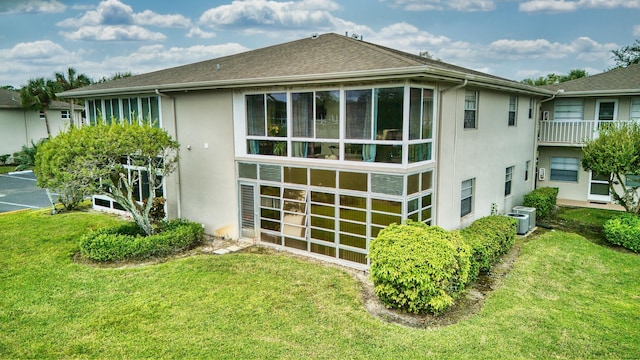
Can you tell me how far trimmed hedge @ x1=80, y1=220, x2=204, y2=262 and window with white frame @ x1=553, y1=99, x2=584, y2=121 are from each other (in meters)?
15.7

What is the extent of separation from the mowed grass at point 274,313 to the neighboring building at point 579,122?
297 inches

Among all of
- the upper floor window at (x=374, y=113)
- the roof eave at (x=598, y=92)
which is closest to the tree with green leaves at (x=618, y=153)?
the roof eave at (x=598, y=92)

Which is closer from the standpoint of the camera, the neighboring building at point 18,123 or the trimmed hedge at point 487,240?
the trimmed hedge at point 487,240

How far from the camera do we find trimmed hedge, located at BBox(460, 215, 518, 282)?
8906mm

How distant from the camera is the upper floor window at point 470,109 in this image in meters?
11.0

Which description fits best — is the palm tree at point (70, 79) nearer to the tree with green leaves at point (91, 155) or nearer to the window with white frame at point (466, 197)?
the tree with green leaves at point (91, 155)

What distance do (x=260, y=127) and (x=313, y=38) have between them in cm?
409

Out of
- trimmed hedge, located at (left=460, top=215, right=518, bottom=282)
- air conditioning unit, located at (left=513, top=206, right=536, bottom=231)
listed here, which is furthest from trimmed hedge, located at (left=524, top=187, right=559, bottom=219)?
trimmed hedge, located at (left=460, top=215, right=518, bottom=282)

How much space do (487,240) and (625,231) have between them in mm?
4770

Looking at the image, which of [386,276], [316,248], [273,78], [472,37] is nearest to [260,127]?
[273,78]

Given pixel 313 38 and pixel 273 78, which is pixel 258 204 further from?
pixel 313 38

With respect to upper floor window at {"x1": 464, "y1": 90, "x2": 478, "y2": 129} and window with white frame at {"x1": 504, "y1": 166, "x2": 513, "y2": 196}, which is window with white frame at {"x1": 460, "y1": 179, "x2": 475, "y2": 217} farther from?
window with white frame at {"x1": 504, "y1": 166, "x2": 513, "y2": 196}

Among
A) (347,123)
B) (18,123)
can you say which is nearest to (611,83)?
(347,123)

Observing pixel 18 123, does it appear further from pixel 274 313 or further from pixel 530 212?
pixel 530 212
